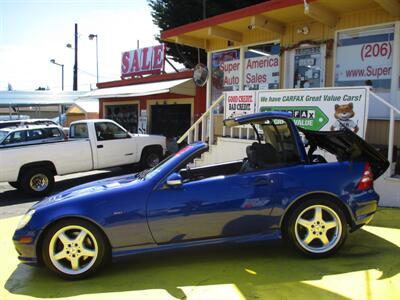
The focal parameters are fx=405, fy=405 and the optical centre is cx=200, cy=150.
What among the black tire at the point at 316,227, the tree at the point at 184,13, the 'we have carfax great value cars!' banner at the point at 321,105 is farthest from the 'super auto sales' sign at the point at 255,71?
the black tire at the point at 316,227

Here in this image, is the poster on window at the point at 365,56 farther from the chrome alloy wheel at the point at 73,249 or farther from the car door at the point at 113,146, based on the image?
the chrome alloy wheel at the point at 73,249

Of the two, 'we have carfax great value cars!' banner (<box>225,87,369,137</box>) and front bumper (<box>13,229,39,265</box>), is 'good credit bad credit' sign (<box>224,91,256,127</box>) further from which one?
front bumper (<box>13,229,39,265</box>)

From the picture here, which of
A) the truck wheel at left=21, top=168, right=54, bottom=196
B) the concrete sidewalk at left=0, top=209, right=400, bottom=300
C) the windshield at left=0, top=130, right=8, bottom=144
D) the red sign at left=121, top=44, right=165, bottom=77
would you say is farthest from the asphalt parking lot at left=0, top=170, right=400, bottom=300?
the red sign at left=121, top=44, right=165, bottom=77

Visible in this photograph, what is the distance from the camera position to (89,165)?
10.3 meters

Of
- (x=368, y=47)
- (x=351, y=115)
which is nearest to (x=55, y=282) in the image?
(x=351, y=115)

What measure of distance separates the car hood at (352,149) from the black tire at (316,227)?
71 cm

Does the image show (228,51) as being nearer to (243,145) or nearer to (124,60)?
(243,145)

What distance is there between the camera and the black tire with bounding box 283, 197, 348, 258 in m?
4.27

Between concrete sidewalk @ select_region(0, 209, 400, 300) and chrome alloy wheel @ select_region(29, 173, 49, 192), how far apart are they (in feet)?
15.0

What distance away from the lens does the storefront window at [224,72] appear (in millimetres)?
10961

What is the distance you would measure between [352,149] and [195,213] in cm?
199

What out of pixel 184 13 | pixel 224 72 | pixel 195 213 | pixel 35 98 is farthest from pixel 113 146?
pixel 35 98

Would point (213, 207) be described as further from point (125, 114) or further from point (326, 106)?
point (125, 114)

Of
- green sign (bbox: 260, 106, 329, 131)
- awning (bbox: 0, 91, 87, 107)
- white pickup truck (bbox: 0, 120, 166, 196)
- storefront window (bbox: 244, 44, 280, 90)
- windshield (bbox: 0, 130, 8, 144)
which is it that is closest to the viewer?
green sign (bbox: 260, 106, 329, 131)
